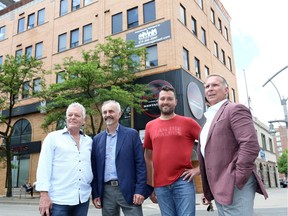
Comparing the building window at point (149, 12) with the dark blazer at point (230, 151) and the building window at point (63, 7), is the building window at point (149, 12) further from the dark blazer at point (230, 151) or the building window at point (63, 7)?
the dark blazer at point (230, 151)

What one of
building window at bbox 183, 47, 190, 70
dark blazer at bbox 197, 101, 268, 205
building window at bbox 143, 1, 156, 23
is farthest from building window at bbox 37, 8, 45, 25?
dark blazer at bbox 197, 101, 268, 205

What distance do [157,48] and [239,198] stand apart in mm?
19871

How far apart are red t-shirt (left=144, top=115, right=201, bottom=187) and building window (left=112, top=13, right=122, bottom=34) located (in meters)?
21.6

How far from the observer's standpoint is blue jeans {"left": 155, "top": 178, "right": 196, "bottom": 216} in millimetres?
3441

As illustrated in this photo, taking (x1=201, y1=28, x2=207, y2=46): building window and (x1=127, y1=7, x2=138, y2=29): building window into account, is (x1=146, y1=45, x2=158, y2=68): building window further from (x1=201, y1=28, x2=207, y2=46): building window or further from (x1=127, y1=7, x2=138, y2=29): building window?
(x1=201, y1=28, x2=207, y2=46): building window

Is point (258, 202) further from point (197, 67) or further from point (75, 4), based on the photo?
point (75, 4)

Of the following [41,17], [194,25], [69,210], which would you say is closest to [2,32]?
[41,17]

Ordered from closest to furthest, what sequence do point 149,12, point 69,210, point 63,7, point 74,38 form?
point 69,210 → point 149,12 → point 74,38 → point 63,7

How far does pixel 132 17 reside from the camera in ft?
77.9

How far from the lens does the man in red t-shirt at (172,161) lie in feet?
11.5

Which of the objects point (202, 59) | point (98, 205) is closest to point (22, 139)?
point (202, 59)

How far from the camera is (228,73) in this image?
31734 mm

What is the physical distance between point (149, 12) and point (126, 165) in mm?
21020

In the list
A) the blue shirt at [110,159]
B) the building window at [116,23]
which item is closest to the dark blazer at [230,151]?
the blue shirt at [110,159]
